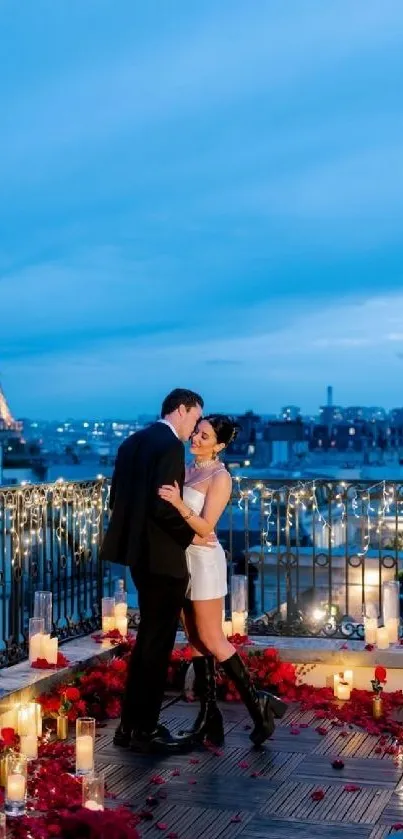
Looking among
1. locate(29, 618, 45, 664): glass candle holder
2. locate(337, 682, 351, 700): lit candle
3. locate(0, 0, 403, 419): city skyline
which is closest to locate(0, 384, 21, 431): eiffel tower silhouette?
locate(0, 0, 403, 419): city skyline

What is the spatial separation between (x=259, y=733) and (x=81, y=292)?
5791 cm

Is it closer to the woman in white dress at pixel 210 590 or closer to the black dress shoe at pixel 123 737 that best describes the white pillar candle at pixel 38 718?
the black dress shoe at pixel 123 737

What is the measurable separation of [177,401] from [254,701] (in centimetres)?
158

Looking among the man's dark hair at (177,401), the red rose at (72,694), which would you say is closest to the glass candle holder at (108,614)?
the red rose at (72,694)

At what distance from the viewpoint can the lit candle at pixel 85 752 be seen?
4996 mm

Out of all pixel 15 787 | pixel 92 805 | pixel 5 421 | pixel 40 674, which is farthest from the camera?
pixel 5 421

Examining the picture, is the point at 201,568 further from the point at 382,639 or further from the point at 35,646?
the point at 382,639

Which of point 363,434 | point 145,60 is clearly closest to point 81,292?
point 363,434

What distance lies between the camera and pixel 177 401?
5426 millimetres

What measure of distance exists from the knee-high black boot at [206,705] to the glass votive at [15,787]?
1285 millimetres

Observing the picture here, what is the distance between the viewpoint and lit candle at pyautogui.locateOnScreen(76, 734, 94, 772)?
500 cm

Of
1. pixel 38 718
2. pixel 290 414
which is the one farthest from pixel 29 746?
pixel 290 414

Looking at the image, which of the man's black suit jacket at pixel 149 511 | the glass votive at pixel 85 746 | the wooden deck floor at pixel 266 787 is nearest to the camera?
the wooden deck floor at pixel 266 787

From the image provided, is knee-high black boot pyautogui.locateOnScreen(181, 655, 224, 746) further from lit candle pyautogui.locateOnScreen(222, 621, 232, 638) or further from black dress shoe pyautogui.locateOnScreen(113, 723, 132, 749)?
lit candle pyautogui.locateOnScreen(222, 621, 232, 638)
